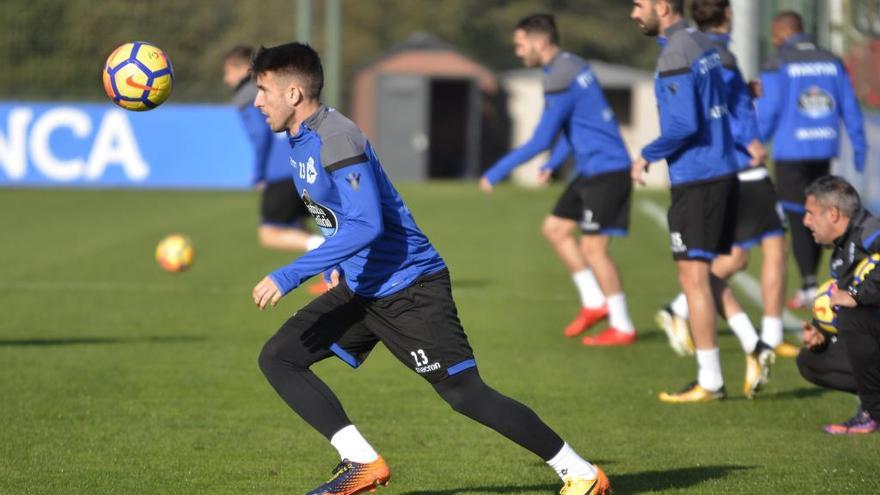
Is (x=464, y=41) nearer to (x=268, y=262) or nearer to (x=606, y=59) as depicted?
(x=606, y=59)

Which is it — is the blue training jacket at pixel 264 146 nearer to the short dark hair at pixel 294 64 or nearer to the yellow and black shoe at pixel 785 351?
the yellow and black shoe at pixel 785 351

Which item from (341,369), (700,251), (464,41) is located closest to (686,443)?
(700,251)

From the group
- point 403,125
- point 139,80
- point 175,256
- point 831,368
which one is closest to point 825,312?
point 831,368

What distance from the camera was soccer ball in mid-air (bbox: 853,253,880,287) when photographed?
6.55 meters

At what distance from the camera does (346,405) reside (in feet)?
26.8

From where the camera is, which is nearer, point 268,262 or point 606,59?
point 268,262

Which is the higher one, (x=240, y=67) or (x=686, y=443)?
(x=240, y=67)

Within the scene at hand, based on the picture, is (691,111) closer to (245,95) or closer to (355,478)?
(355,478)

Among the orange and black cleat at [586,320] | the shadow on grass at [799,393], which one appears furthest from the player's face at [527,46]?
the shadow on grass at [799,393]

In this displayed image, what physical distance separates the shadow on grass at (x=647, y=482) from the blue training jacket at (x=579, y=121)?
3.87 meters

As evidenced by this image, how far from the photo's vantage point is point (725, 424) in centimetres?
764

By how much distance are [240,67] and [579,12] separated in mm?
36640

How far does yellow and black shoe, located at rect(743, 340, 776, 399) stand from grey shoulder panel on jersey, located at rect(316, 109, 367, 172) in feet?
12.1

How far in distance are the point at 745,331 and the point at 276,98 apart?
4.27 meters
